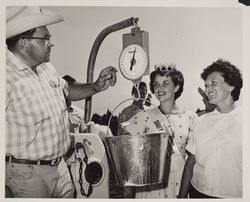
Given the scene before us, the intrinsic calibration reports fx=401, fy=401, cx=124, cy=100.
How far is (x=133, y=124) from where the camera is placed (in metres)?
2.47

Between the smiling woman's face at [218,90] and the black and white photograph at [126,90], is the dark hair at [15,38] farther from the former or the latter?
the smiling woman's face at [218,90]

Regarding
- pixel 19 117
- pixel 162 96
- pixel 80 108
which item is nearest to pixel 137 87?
pixel 162 96

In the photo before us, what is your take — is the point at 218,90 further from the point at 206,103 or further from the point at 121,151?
the point at 121,151

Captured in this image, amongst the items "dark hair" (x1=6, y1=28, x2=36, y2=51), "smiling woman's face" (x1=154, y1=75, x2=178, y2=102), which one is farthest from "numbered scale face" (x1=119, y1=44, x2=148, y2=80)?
"dark hair" (x1=6, y1=28, x2=36, y2=51)

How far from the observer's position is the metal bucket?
2.34 metres

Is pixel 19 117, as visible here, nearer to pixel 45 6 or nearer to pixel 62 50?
pixel 62 50

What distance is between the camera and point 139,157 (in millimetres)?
2342

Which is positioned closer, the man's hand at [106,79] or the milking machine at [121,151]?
the milking machine at [121,151]

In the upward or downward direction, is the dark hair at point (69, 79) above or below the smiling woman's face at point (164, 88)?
above

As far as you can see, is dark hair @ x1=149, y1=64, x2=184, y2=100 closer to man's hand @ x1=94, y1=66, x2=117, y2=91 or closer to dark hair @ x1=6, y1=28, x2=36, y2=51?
man's hand @ x1=94, y1=66, x2=117, y2=91

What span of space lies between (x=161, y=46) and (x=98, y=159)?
0.79m

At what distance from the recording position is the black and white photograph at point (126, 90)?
95.2 inches

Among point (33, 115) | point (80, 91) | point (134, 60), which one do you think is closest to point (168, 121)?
point (134, 60)

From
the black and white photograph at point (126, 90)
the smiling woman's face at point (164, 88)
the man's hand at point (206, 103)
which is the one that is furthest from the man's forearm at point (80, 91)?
the man's hand at point (206, 103)
